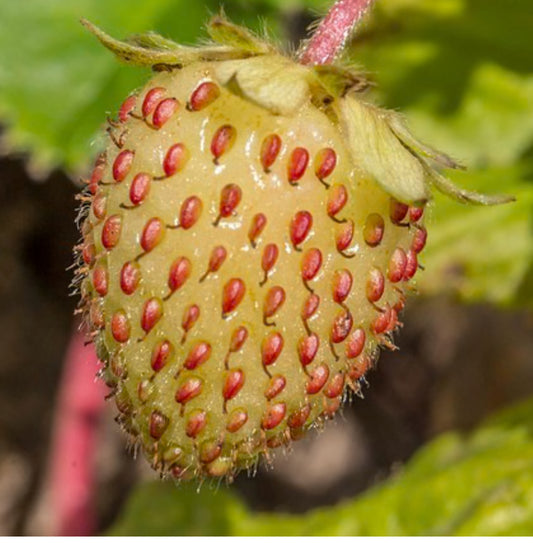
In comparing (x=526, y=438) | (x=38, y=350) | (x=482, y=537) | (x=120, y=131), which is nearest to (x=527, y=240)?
(x=526, y=438)

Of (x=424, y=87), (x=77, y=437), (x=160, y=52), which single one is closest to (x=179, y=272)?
(x=160, y=52)

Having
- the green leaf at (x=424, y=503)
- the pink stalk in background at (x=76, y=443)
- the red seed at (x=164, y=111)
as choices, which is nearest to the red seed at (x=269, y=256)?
the red seed at (x=164, y=111)

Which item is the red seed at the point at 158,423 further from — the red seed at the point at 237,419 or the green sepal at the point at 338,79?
the green sepal at the point at 338,79

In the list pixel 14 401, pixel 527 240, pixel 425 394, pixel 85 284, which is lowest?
pixel 14 401

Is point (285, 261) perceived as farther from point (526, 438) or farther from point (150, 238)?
point (526, 438)

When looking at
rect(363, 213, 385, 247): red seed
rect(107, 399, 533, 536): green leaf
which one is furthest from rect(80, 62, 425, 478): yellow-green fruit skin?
rect(107, 399, 533, 536): green leaf

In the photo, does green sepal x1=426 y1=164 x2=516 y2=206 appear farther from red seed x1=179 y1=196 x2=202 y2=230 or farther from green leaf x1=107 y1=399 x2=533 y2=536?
green leaf x1=107 y1=399 x2=533 y2=536
